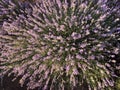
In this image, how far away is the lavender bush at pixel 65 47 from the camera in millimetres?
3701

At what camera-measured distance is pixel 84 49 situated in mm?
3691

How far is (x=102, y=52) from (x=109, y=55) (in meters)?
0.12

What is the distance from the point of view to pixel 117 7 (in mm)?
4043

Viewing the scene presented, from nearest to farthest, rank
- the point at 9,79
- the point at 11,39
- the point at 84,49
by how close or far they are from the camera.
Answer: the point at 84,49, the point at 11,39, the point at 9,79

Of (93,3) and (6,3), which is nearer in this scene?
(93,3)

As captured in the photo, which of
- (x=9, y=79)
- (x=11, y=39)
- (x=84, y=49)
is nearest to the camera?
(x=84, y=49)

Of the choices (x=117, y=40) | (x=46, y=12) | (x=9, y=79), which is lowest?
(x=9, y=79)

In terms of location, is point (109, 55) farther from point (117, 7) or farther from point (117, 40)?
point (117, 7)

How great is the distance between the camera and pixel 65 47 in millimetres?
3740

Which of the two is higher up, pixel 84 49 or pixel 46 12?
pixel 46 12

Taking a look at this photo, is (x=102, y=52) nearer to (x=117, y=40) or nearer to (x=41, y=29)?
(x=117, y=40)

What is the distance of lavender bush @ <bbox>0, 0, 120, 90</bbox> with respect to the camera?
12.1ft

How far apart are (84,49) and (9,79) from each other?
50.7 inches

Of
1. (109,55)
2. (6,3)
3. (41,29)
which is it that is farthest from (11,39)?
(109,55)
